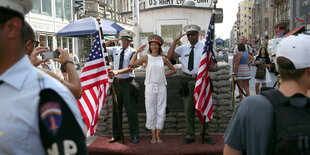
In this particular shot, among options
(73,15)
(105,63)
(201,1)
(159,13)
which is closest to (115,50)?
(105,63)

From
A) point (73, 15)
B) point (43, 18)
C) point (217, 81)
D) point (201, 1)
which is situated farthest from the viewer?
point (73, 15)

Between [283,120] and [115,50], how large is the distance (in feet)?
16.7

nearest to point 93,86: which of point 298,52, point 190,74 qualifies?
point 190,74

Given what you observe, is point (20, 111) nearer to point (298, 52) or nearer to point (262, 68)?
point (298, 52)

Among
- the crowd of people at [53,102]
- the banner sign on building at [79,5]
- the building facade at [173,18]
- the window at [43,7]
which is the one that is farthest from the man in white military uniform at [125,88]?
the banner sign on building at [79,5]

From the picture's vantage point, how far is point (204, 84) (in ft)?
19.6

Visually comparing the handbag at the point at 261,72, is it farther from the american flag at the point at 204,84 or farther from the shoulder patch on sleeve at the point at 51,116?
the shoulder patch on sleeve at the point at 51,116

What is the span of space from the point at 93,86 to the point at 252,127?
14.4 ft

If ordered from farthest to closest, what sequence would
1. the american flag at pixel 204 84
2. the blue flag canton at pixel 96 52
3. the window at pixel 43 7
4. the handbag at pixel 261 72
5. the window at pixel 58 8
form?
Answer: the window at pixel 58 8 < the window at pixel 43 7 < the handbag at pixel 261 72 < the blue flag canton at pixel 96 52 < the american flag at pixel 204 84

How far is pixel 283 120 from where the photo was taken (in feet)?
6.11

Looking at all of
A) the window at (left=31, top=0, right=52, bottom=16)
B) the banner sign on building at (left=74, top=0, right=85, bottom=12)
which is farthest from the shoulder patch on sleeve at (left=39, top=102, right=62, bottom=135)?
the banner sign on building at (left=74, top=0, right=85, bottom=12)

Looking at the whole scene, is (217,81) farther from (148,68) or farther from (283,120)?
(283,120)

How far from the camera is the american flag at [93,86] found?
5961 millimetres

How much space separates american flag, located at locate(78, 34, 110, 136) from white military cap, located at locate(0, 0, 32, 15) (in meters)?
4.50
